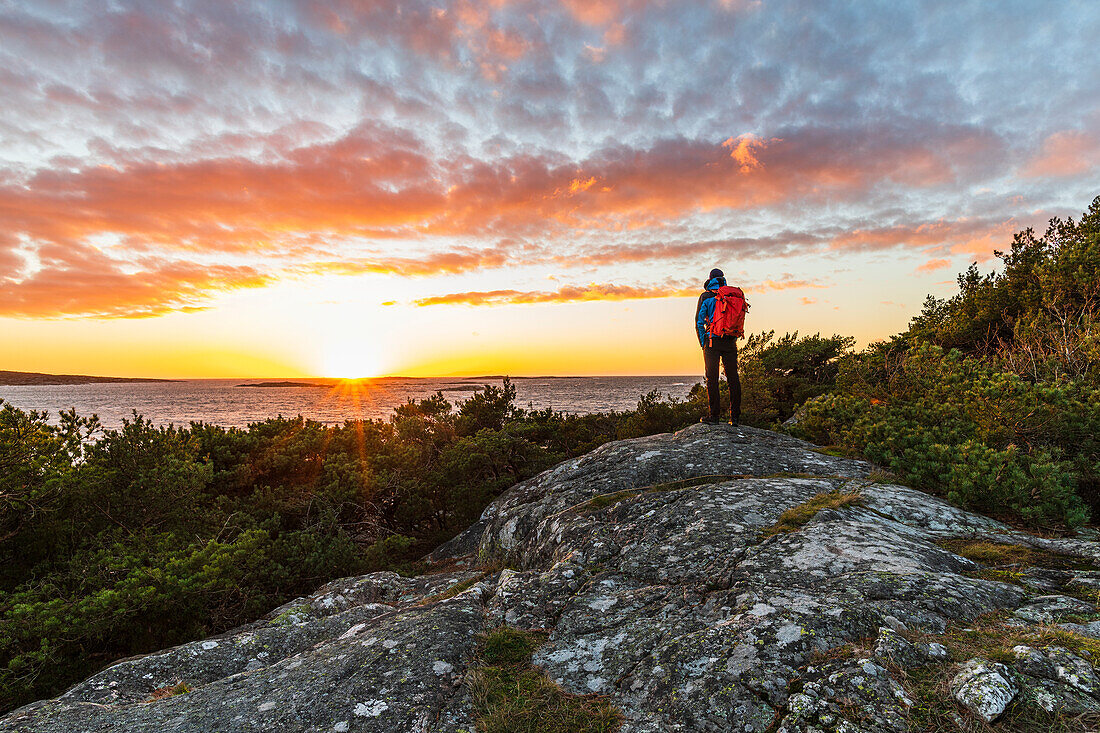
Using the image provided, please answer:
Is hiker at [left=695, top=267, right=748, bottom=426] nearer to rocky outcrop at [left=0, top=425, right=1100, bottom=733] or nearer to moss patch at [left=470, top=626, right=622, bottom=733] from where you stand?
rocky outcrop at [left=0, top=425, right=1100, bottom=733]

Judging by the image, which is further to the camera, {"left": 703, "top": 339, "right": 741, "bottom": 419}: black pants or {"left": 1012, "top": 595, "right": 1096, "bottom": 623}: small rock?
{"left": 703, "top": 339, "right": 741, "bottom": 419}: black pants

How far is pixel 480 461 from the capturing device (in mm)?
9664

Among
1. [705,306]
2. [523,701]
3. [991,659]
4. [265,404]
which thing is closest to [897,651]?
[991,659]

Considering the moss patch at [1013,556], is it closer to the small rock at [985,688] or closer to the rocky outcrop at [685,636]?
the rocky outcrop at [685,636]

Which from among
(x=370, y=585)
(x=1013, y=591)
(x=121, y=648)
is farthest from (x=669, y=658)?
(x=121, y=648)

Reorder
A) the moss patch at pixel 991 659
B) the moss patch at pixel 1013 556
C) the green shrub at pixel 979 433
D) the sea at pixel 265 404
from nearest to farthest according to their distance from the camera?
the moss patch at pixel 991 659 < the moss patch at pixel 1013 556 < the green shrub at pixel 979 433 < the sea at pixel 265 404

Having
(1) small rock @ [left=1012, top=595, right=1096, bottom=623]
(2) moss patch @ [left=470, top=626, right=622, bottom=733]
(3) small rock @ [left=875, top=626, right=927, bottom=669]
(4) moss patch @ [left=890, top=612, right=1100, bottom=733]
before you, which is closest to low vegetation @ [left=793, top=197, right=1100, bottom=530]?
(1) small rock @ [left=1012, top=595, right=1096, bottom=623]

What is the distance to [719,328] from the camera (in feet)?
26.9

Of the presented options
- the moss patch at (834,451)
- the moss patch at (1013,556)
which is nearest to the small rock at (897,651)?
the moss patch at (1013,556)

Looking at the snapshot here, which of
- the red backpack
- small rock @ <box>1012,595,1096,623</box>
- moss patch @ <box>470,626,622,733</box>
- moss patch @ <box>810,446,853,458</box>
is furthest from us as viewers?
the red backpack

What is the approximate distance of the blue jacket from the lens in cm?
841

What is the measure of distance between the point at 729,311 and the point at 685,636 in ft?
21.1

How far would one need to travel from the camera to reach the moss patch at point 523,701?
2.38 m

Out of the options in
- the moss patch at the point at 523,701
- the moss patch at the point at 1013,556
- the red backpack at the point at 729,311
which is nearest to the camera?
the moss patch at the point at 523,701
